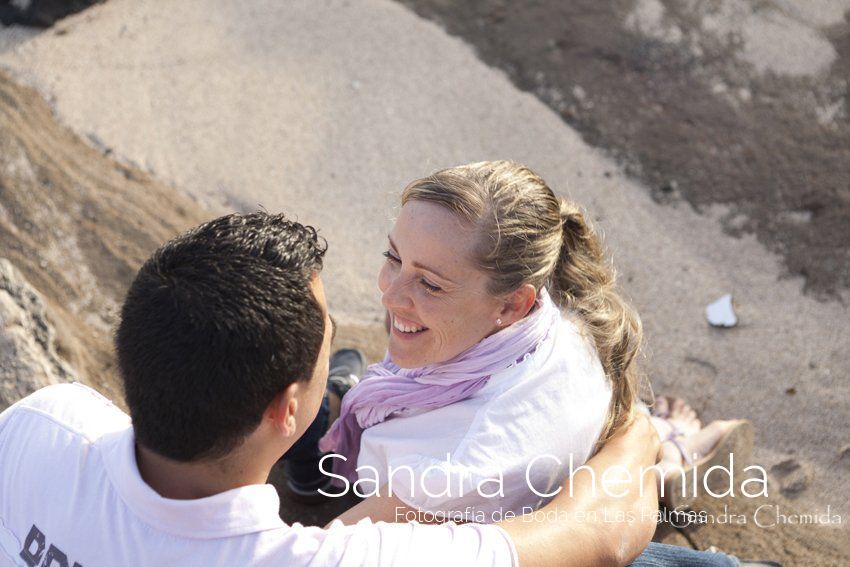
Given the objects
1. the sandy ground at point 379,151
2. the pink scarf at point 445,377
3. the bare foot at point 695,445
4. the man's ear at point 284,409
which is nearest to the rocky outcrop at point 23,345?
the pink scarf at point 445,377

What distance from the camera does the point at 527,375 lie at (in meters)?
2.35

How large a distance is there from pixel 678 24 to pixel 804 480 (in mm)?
3194

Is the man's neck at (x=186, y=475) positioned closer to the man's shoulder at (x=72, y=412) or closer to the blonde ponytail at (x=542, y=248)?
the man's shoulder at (x=72, y=412)

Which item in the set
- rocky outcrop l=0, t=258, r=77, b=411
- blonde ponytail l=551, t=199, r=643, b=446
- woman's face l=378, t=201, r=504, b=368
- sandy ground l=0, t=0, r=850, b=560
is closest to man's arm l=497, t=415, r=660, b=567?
blonde ponytail l=551, t=199, r=643, b=446

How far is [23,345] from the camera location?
2.87 meters

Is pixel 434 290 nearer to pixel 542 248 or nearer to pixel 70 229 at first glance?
pixel 542 248

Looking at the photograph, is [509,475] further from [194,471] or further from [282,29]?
[282,29]

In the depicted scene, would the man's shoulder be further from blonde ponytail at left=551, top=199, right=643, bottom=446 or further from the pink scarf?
blonde ponytail at left=551, top=199, right=643, bottom=446

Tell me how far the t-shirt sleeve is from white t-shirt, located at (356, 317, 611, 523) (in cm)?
38

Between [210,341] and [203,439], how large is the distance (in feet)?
0.62

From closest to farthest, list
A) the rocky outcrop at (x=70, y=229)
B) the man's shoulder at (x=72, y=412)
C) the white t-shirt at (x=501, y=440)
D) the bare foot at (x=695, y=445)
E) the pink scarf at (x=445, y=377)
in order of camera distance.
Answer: the man's shoulder at (x=72, y=412) → the white t-shirt at (x=501, y=440) → the pink scarf at (x=445, y=377) → the bare foot at (x=695, y=445) → the rocky outcrop at (x=70, y=229)

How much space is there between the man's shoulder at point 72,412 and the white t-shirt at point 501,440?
0.78 m

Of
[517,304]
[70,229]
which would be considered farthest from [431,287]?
[70,229]

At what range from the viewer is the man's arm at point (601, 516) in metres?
1.93
